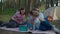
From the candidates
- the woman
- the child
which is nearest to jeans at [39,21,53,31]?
the child

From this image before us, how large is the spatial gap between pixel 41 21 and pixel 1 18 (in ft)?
2.98

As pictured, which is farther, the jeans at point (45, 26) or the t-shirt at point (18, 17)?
the t-shirt at point (18, 17)

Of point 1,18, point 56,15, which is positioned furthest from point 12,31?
point 56,15

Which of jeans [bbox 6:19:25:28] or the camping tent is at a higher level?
the camping tent

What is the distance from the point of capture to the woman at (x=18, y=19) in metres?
4.10

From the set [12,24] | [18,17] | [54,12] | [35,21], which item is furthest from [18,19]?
[54,12]

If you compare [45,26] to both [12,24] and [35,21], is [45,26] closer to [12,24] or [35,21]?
[35,21]

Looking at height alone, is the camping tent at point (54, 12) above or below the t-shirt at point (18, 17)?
above

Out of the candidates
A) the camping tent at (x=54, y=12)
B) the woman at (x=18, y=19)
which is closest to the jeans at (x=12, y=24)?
the woman at (x=18, y=19)

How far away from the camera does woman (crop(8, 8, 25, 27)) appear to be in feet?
13.5

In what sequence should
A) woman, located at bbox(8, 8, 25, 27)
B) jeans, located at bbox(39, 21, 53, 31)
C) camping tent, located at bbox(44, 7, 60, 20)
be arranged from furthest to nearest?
woman, located at bbox(8, 8, 25, 27) < jeans, located at bbox(39, 21, 53, 31) < camping tent, located at bbox(44, 7, 60, 20)

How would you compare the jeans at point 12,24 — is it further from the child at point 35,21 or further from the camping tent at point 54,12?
the camping tent at point 54,12

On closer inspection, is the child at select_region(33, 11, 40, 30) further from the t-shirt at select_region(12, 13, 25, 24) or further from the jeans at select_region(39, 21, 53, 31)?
the t-shirt at select_region(12, 13, 25, 24)

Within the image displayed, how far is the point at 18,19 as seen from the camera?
13.8 feet
